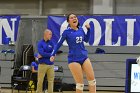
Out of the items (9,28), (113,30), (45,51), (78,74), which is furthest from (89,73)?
(9,28)

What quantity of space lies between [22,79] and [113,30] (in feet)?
12.0

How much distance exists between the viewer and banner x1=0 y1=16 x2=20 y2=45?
1171cm

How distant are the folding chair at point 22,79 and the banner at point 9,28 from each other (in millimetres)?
1425

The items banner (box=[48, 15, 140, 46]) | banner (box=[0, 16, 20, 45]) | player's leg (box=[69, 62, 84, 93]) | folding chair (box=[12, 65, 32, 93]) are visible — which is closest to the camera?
player's leg (box=[69, 62, 84, 93])

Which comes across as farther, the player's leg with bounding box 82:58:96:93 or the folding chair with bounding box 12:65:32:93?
the folding chair with bounding box 12:65:32:93

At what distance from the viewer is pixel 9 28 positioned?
11.7 m

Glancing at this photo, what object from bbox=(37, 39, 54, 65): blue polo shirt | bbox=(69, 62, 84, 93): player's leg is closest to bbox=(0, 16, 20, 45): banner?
bbox=(37, 39, 54, 65): blue polo shirt

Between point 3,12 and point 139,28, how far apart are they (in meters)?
6.12

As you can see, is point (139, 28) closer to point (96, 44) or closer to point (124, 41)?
point (124, 41)

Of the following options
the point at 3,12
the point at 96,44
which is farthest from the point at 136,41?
the point at 3,12

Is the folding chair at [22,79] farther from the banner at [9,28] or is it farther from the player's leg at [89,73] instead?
the player's leg at [89,73]

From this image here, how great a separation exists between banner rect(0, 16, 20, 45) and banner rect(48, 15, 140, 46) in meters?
1.38

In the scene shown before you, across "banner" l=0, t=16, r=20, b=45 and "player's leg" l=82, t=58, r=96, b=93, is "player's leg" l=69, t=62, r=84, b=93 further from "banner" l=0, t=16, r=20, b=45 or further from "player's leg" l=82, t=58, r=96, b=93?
"banner" l=0, t=16, r=20, b=45

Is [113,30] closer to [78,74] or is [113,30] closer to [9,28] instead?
[9,28]
